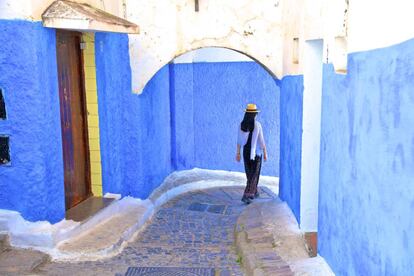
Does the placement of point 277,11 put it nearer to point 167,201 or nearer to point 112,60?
point 112,60

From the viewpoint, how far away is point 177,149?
10.3 metres

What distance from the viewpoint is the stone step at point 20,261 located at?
480 cm

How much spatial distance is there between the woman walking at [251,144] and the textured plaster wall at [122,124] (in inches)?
64.0

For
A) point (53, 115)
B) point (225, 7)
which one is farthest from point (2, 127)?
point (225, 7)

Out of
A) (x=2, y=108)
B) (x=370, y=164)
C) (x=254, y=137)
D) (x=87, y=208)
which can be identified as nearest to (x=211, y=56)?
(x=254, y=137)

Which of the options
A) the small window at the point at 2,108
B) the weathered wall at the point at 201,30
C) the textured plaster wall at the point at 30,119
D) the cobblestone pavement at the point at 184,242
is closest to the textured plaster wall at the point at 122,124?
the weathered wall at the point at 201,30

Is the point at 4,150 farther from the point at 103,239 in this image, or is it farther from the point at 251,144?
the point at 251,144

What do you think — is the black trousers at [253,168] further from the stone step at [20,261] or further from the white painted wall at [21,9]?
the white painted wall at [21,9]

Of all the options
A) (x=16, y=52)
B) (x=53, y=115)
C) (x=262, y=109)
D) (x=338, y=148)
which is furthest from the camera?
(x=262, y=109)

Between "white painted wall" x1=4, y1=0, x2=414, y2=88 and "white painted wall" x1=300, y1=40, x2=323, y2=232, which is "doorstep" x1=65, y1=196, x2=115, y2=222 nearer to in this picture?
"white painted wall" x1=4, y1=0, x2=414, y2=88

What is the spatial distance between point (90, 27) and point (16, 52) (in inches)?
33.5

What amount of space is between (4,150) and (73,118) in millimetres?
1409

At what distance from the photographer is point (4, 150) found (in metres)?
5.32

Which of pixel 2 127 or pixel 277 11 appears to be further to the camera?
pixel 277 11
